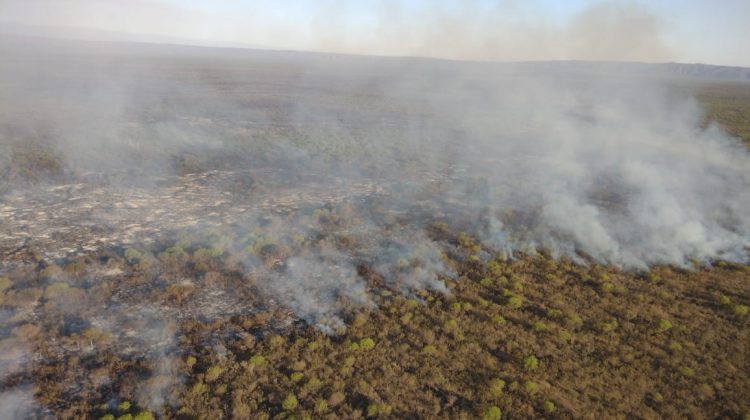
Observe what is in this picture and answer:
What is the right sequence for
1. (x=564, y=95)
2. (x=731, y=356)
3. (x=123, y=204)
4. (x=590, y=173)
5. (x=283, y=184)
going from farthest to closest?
(x=564, y=95) → (x=590, y=173) → (x=283, y=184) → (x=123, y=204) → (x=731, y=356)

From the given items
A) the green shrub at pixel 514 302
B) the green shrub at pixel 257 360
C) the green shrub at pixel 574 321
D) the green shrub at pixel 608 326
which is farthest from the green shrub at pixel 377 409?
the green shrub at pixel 608 326

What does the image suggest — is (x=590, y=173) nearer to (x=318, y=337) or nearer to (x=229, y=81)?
(x=318, y=337)

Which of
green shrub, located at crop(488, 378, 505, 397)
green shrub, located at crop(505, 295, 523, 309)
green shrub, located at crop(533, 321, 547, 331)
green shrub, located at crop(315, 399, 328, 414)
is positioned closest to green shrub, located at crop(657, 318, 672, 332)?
green shrub, located at crop(533, 321, 547, 331)

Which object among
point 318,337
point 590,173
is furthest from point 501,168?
point 318,337

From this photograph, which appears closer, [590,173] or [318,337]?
[318,337]

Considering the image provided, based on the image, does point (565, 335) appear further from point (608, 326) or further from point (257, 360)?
point (257, 360)

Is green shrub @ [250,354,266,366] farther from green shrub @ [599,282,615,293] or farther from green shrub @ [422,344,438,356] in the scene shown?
green shrub @ [599,282,615,293]
